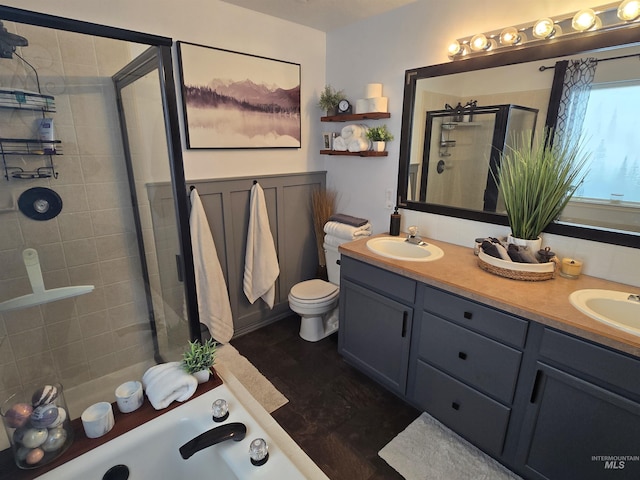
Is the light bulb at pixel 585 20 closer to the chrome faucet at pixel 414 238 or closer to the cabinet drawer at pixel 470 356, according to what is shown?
the chrome faucet at pixel 414 238

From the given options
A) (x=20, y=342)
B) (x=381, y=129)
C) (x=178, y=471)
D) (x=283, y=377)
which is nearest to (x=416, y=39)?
(x=381, y=129)

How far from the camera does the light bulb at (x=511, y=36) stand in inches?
68.5

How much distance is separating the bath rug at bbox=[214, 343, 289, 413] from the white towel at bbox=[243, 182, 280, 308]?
1.46 ft

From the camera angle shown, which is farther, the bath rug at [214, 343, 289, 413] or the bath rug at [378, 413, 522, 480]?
the bath rug at [214, 343, 289, 413]

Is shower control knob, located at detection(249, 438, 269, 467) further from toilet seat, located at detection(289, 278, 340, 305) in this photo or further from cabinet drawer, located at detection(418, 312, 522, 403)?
toilet seat, located at detection(289, 278, 340, 305)

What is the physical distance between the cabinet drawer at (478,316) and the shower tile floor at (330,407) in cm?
75

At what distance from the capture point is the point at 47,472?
3.34 ft

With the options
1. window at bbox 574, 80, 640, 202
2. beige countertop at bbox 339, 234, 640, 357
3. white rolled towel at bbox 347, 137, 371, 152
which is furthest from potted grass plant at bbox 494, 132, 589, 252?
white rolled towel at bbox 347, 137, 371, 152

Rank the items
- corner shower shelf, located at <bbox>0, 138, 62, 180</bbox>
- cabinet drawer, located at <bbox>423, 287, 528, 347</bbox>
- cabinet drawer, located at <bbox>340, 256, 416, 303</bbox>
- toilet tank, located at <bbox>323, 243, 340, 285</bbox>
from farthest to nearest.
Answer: toilet tank, located at <bbox>323, 243, 340, 285</bbox> < cabinet drawer, located at <bbox>340, 256, 416, 303</bbox> < corner shower shelf, located at <bbox>0, 138, 62, 180</bbox> < cabinet drawer, located at <bbox>423, 287, 528, 347</bbox>

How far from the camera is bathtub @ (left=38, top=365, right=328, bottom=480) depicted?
3.43 ft

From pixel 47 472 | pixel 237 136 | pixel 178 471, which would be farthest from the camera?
pixel 237 136

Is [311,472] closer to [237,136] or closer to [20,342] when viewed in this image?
[20,342]

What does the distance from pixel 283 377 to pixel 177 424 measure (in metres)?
1.14

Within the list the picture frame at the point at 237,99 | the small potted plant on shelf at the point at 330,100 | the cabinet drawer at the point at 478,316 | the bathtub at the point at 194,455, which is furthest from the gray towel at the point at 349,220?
the bathtub at the point at 194,455
